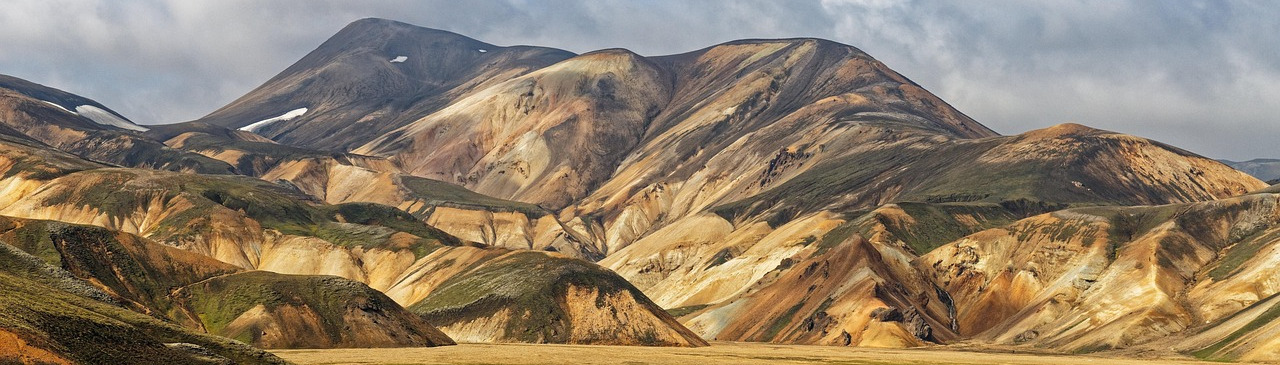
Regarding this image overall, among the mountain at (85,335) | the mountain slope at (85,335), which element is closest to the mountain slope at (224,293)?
the mountain at (85,335)

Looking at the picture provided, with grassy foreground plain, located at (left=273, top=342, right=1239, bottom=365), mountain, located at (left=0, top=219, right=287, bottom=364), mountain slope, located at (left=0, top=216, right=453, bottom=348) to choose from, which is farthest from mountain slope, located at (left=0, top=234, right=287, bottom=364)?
mountain slope, located at (left=0, top=216, right=453, bottom=348)

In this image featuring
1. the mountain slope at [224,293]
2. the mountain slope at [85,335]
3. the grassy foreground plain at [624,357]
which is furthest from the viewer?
the mountain slope at [224,293]

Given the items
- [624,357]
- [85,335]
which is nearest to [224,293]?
[624,357]

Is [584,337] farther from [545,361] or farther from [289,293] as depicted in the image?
[545,361]

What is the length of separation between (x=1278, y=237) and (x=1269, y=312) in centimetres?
3917

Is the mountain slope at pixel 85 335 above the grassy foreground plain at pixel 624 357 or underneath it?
above

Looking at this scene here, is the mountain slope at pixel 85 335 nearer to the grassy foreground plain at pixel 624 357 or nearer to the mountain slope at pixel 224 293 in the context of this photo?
the grassy foreground plain at pixel 624 357

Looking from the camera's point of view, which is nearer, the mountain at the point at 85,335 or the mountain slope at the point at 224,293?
the mountain at the point at 85,335

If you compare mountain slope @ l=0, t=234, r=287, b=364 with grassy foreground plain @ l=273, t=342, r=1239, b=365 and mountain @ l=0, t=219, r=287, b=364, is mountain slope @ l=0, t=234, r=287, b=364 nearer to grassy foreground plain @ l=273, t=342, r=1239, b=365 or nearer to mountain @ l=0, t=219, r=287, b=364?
mountain @ l=0, t=219, r=287, b=364

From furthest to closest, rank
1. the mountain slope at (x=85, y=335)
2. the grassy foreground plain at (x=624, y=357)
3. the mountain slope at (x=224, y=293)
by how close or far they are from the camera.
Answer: the mountain slope at (x=224, y=293) → the grassy foreground plain at (x=624, y=357) → the mountain slope at (x=85, y=335)

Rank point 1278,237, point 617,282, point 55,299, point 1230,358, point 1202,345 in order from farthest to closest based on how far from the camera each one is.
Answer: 1. point 1278,237
2. point 617,282
3. point 1202,345
4. point 1230,358
5. point 55,299

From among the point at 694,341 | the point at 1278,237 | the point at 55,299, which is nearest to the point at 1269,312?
the point at 1278,237

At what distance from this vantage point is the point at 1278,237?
654 feet

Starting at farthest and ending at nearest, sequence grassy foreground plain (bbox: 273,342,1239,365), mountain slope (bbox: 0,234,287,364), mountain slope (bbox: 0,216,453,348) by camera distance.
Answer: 1. mountain slope (bbox: 0,216,453,348)
2. grassy foreground plain (bbox: 273,342,1239,365)
3. mountain slope (bbox: 0,234,287,364)
